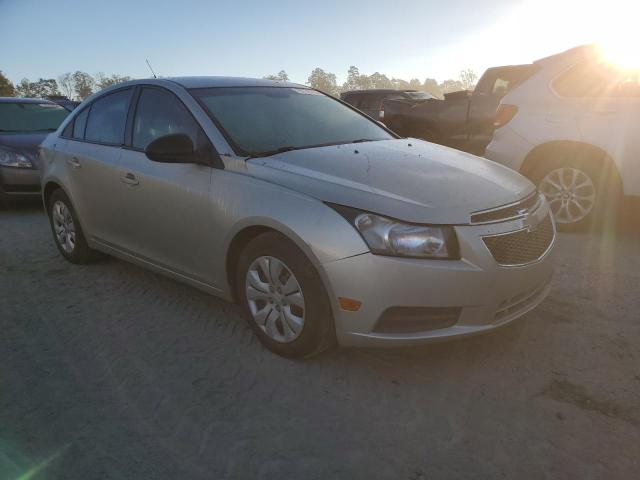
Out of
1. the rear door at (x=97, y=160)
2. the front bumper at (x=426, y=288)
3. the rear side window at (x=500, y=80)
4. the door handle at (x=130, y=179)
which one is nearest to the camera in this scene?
the front bumper at (x=426, y=288)

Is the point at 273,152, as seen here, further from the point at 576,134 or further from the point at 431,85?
the point at 431,85

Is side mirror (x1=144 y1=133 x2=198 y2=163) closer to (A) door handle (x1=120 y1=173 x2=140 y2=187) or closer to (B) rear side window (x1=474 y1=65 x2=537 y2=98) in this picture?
(A) door handle (x1=120 y1=173 x2=140 y2=187)

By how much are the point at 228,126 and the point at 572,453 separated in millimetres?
2627

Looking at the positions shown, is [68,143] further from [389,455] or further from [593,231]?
[593,231]

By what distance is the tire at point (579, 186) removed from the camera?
523 centimetres

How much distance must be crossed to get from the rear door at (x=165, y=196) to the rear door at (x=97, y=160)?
0.18 m

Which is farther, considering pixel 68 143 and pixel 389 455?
pixel 68 143

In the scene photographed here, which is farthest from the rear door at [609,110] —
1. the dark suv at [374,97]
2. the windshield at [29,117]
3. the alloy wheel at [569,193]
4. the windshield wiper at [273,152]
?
the dark suv at [374,97]

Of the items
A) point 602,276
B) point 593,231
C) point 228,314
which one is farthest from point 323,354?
point 593,231

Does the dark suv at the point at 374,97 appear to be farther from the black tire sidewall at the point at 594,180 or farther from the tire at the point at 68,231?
the tire at the point at 68,231

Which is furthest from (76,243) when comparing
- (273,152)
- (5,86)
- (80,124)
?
(5,86)

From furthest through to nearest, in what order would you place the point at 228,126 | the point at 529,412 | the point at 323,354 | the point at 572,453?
the point at 228,126
the point at 323,354
the point at 529,412
the point at 572,453

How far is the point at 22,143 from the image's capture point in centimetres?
779

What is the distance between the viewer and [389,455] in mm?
2324
